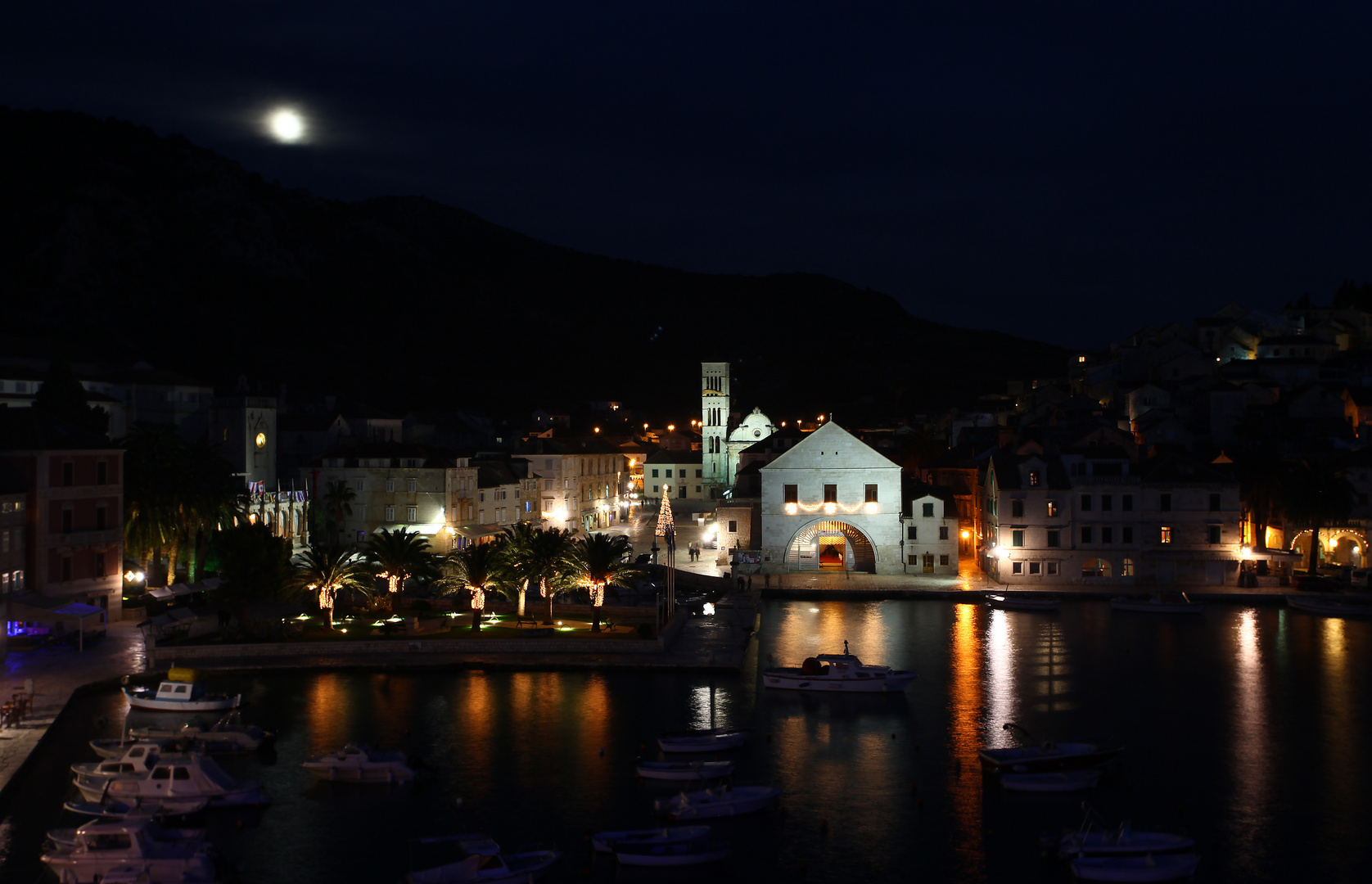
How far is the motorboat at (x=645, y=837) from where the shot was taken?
23.4 m

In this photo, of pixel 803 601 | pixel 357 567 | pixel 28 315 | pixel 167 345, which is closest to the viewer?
pixel 357 567

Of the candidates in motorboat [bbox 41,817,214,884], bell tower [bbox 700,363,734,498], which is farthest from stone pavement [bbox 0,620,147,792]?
bell tower [bbox 700,363,734,498]

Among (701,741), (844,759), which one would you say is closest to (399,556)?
(701,741)

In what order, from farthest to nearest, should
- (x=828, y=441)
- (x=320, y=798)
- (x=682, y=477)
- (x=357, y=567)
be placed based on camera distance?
1. (x=682, y=477)
2. (x=828, y=441)
3. (x=357, y=567)
4. (x=320, y=798)

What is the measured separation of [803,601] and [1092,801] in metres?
29.7

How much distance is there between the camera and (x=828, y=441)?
62.6 m

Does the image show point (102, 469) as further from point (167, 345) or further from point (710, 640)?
point (167, 345)

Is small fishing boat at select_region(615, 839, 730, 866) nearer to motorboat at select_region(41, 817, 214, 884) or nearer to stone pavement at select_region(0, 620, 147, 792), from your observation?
motorboat at select_region(41, 817, 214, 884)

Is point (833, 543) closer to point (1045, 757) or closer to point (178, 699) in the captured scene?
point (1045, 757)

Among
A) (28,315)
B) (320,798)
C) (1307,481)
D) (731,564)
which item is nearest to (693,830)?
(320,798)

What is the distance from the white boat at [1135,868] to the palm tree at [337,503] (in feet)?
166

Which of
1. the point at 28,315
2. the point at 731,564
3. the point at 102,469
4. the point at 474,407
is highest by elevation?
the point at 28,315

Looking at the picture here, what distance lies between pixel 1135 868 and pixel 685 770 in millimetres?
10647

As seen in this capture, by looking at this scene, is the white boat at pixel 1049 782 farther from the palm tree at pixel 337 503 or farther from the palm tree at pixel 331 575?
the palm tree at pixel 337 503
